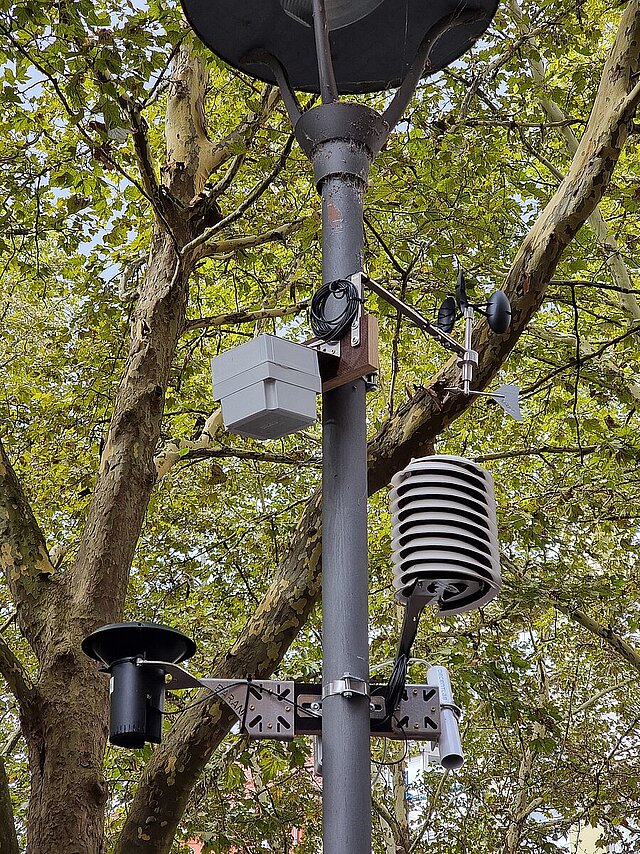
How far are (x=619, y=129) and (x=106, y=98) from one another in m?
2.57

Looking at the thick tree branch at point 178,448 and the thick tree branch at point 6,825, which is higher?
the thick tree branch at point 178,448

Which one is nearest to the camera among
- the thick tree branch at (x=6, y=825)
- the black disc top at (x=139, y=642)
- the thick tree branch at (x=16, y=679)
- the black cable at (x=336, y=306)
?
the black cable at (x=336, y=306)

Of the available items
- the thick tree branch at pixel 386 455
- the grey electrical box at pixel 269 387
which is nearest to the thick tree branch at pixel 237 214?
the thick tree branch at pixel 386 455

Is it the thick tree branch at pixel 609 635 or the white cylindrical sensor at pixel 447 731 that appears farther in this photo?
the thick tree branch at pixel 609 635

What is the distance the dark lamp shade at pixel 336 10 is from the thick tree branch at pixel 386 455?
1608 millimetres

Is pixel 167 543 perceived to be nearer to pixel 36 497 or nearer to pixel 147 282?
pixel 36 497

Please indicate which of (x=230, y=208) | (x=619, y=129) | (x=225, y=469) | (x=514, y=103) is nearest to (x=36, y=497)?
(x=225, y=469)

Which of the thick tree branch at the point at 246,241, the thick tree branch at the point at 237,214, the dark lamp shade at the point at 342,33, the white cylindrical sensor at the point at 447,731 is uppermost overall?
the thick tree branch at the point at 246,241

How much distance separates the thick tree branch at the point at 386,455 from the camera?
4.70 metres

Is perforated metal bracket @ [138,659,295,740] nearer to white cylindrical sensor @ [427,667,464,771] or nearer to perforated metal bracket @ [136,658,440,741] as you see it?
perforated metal bracket @ [136,658,440,741]

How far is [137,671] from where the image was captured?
9.50 ft

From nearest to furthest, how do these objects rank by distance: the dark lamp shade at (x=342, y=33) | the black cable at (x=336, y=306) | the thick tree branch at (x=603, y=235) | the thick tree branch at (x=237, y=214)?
the black cable at (x=336, y=306)
the dark lamp shade at (x=342, y=33)
the thick tree branch at (x=237, y=214)
the thick tree branch at (x=603, y=235)

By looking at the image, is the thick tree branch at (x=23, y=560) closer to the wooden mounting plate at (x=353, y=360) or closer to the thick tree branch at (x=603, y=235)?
the wooden mounting plate at (x=353, y=360)

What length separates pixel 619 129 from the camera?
15.9 feet
